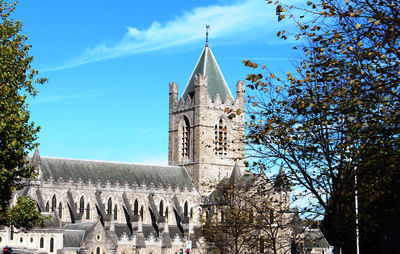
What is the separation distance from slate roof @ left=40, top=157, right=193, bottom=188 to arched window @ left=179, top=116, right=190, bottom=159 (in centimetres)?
210

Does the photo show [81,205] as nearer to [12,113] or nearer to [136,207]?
[136,207]

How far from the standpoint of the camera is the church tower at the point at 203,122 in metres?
79.1

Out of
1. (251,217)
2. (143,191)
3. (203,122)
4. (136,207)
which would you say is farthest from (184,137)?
(251,217)

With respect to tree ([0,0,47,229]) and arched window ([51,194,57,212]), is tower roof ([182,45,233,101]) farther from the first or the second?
tree ([0,0,47,229])

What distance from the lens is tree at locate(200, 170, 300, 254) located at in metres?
22.2

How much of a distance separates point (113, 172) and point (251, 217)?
4587cm

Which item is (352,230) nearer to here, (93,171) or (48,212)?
(48,212)

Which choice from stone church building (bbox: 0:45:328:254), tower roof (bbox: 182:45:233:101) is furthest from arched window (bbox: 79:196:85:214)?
tower roof (bbox: 182:45:233:101)

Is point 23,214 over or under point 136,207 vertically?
under

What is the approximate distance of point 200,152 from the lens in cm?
7888

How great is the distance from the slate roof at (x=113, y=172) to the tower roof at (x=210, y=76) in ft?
35.7

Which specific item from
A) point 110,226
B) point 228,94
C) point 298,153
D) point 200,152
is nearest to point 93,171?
point 110,226

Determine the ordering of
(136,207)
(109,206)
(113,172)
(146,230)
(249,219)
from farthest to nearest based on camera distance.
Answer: (113,172) → (136,207) → (109,206) → (146,230) → (249,219)

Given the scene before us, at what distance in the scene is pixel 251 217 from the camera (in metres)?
32.3
